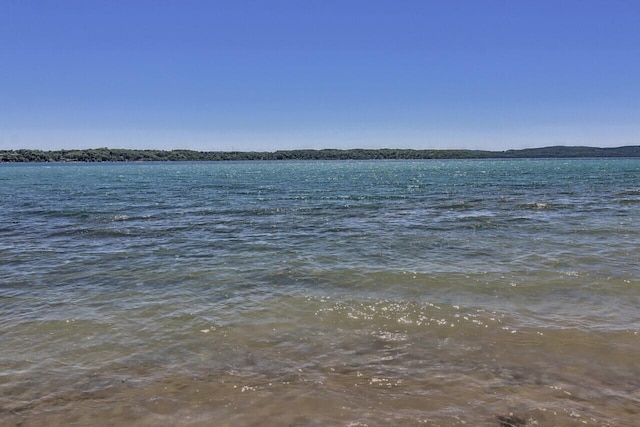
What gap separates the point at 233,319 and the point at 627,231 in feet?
53.0

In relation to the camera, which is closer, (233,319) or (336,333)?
(336,333)

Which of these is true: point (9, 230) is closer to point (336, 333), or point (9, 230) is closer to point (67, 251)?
point (67, 251)

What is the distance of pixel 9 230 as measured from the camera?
19.7m

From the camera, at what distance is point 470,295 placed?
952cm

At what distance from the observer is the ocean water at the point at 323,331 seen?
17.6ft

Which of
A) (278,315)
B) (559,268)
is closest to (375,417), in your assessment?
(278,315)

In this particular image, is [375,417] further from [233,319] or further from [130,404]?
[233,319]

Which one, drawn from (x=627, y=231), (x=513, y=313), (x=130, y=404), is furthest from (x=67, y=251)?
(x=627, y=231)

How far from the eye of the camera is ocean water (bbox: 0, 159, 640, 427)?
5.36m

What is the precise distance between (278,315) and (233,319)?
0.84 meters

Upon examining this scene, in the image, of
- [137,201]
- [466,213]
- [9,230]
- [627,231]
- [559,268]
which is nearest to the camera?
[559,268]

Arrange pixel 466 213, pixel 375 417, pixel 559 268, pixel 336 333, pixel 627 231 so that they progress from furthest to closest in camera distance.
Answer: pixel 466 213 → pixel 627 231 → pixel 559 268 → pixel 336 333 → pixel 375 417

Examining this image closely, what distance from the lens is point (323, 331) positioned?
25.3ft

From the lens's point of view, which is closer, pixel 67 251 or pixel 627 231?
pixel 67 251
